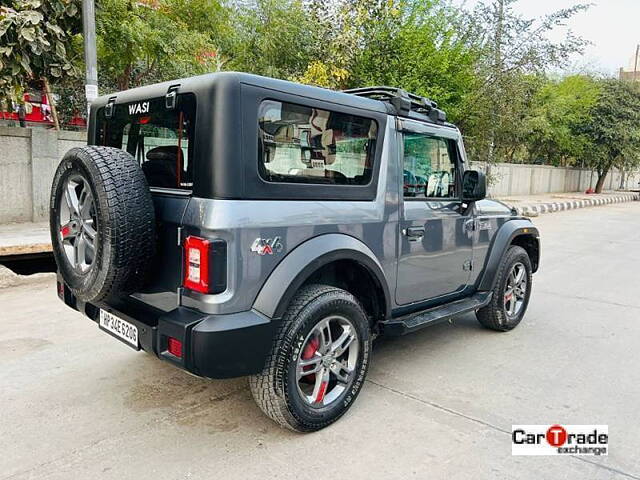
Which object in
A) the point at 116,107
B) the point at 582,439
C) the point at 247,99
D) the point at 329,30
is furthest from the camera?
the point at 329,30

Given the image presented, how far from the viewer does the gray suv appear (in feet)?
7.98

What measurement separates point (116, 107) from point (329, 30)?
894cm

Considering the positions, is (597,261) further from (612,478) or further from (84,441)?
(84,441)

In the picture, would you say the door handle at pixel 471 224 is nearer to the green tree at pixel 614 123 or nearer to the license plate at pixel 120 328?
the license plate at pixel 120 328

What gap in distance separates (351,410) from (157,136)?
6.71ft

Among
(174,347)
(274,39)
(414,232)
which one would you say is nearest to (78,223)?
(174,347)

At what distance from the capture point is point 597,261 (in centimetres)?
850

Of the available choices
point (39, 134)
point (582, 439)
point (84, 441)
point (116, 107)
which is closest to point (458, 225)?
point (582, 439)

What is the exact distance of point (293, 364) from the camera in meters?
2.65

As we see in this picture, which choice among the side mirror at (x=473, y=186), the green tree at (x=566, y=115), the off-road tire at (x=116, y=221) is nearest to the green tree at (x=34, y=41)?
the off-road tire at (x=116, y=221)

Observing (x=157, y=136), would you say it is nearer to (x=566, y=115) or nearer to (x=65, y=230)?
(x=65, y=230)

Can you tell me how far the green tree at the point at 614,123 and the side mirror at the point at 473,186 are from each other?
81.4ft

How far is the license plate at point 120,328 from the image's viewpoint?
8.95 feet

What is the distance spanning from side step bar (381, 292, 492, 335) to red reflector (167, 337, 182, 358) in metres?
1.42
